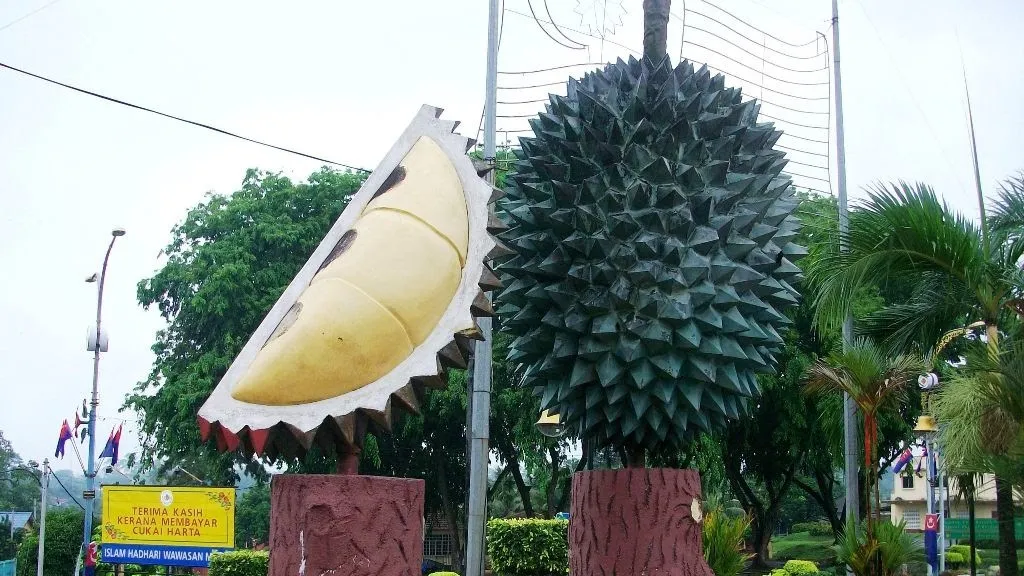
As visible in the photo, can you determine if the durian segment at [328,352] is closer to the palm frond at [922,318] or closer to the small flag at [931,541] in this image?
the palm frond at [922,318]

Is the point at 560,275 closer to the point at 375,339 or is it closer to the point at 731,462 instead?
the point at 375,339

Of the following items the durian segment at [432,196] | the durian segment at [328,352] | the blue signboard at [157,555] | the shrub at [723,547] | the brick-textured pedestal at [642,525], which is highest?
the durian segment at [432,196]

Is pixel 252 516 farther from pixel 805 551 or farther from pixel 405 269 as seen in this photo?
pixel 405 269

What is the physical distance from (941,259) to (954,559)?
94.3 feet

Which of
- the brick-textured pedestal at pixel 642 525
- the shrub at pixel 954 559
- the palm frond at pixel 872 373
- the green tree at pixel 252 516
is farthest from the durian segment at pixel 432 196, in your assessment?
the green tree at pixel 252 516

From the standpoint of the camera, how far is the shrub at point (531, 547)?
66.9 ft

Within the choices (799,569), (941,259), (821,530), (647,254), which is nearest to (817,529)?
(821,530)

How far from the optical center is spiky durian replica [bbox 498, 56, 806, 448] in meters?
7.96

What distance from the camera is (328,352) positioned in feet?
21.9

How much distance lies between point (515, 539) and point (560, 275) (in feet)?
43.6

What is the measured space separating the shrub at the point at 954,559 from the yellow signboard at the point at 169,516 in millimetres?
23695

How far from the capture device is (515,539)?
2058cm

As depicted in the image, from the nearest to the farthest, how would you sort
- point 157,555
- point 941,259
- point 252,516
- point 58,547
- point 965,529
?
1. point 941,259
2. point 157,555
3. point 58,547
4. point 965,529
5. point 252,516

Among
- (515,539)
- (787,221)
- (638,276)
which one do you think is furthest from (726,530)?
(515,539)
